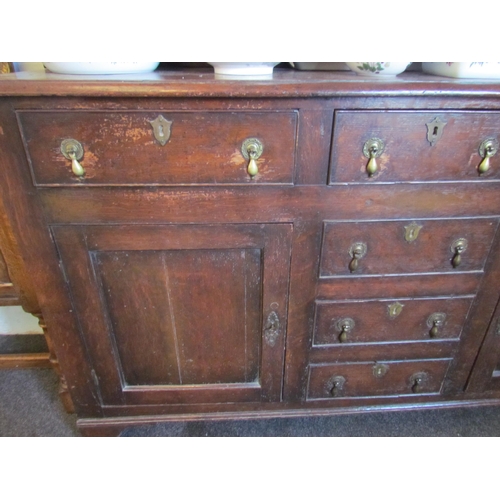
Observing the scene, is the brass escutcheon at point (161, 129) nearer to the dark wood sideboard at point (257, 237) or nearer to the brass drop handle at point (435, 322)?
the dark wood sideboard at point (257, 237)

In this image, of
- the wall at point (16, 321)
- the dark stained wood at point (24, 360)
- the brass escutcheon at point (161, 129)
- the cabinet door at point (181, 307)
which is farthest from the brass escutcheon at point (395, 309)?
the wall at point (16, 321)

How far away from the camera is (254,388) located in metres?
0.90

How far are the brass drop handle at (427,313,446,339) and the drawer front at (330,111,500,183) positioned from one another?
0.33 meters

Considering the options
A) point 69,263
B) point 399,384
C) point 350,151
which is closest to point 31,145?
point 69,263

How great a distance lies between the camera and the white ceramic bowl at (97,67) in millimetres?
642

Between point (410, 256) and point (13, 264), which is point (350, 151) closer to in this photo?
point (410, 256)

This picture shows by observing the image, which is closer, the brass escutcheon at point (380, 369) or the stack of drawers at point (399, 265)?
the stack of drawers at point (399, 265)

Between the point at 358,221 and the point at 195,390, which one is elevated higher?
the point at 358,221

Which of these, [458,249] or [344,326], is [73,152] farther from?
[458,249]

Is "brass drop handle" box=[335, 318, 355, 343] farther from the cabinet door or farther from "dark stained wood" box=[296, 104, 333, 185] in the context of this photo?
"dark stained wood" box=[296, 104, 333, 185]

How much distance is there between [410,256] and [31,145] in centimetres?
79

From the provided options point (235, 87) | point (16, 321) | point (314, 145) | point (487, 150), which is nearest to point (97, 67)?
point (235, 87)

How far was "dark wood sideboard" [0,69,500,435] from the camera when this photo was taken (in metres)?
0.62

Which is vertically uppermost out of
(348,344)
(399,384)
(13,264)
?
(13,264)
